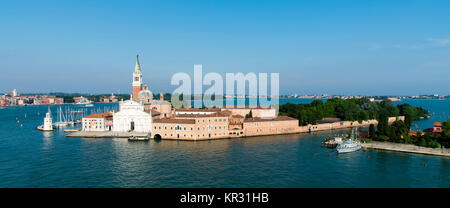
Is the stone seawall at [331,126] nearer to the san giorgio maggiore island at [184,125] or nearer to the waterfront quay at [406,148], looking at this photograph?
the san giorgio maggiore island at [184,125]

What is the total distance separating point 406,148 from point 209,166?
1635 centimetres

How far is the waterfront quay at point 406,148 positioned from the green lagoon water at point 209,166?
866 millimetres

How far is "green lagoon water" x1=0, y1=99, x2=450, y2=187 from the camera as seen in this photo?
16953mm

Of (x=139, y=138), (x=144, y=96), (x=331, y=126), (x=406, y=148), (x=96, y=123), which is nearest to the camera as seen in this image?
(x=406, y=148)

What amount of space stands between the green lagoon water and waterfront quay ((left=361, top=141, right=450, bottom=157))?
866mm

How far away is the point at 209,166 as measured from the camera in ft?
66.1

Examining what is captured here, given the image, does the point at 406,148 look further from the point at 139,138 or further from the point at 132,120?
the point at 132,120

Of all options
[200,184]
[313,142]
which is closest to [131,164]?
[200,184]

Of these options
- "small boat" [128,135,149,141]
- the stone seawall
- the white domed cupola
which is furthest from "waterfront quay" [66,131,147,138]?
the stone seawall

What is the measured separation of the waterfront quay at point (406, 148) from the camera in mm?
23453

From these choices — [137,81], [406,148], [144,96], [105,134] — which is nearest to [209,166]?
[406,148]

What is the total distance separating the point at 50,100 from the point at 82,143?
371 ft
